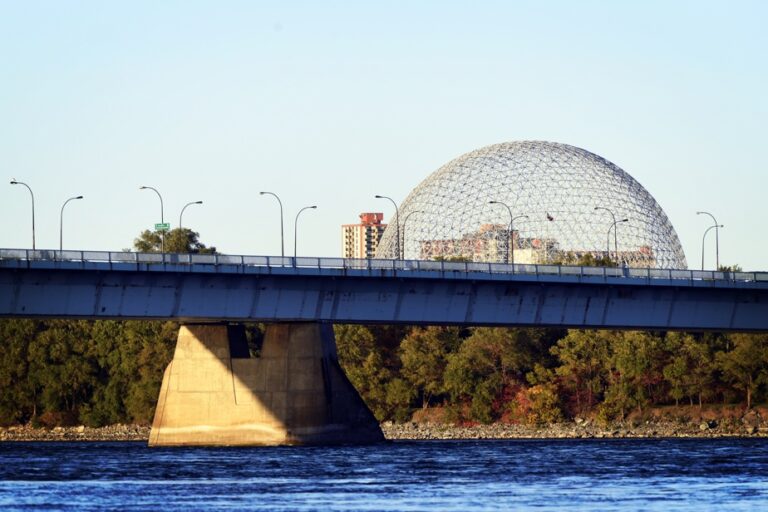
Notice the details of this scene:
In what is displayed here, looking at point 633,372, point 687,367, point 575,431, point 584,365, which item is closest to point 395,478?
point 575,431

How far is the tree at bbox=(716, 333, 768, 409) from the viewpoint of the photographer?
150 m

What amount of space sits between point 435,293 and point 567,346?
42912 mm

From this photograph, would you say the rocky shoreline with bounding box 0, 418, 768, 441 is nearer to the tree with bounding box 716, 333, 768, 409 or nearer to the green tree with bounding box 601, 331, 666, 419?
the green tree with bounding box 601, 331, 666, 419

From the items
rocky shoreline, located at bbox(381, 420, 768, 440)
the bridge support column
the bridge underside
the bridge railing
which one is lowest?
rocky shoreline, located at bbox(381, 420, 768, 440)

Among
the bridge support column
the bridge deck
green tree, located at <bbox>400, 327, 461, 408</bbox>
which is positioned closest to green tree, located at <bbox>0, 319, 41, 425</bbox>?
green tree, located at <bbox>400, 327, 461, 408</bbox>

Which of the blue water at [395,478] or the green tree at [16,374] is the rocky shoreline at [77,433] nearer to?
the green tree at [16,374]

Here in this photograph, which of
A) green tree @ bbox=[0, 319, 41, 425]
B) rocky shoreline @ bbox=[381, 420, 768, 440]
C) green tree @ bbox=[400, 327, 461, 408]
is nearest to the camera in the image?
rocky shoreline @ bbox=[381, 420, 768, 440]

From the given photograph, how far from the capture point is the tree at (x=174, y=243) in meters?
186

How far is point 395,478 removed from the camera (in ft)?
304

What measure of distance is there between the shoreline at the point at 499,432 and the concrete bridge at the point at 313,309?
Result: 22060mm

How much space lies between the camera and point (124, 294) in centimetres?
11100

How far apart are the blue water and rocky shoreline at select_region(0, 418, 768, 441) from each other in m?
20.5

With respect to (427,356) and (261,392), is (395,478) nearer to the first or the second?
(261,392)

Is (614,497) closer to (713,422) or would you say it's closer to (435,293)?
(435,293)
